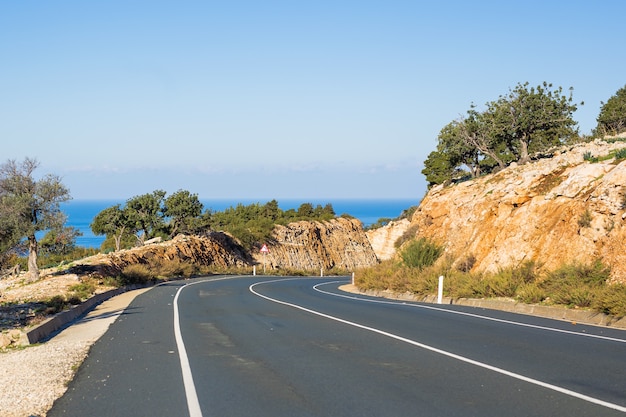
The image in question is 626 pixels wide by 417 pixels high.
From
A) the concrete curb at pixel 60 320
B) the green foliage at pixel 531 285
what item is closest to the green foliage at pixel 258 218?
the green foliage at pixel 531 285

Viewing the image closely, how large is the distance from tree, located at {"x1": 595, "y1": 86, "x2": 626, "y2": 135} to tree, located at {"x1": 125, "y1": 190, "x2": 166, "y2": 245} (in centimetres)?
4094

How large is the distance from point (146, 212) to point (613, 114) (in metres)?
44.1

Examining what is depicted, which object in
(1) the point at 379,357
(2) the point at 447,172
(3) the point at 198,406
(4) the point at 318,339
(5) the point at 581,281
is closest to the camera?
(3) the point at 198,406

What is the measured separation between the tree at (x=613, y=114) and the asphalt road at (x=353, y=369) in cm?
4886

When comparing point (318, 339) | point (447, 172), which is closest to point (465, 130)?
point (447, 172)

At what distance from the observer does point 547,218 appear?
80.9 feet

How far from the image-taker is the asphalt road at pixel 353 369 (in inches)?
298

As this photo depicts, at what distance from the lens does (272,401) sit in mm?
7820

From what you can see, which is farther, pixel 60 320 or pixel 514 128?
pixel 514 128

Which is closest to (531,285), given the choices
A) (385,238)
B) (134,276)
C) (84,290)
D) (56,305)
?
(56,305)

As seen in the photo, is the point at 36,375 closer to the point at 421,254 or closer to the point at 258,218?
the point at 421,254

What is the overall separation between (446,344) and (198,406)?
601cm

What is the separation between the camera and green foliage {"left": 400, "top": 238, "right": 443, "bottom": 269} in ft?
107

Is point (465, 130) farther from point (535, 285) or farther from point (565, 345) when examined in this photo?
point (565, 345)
